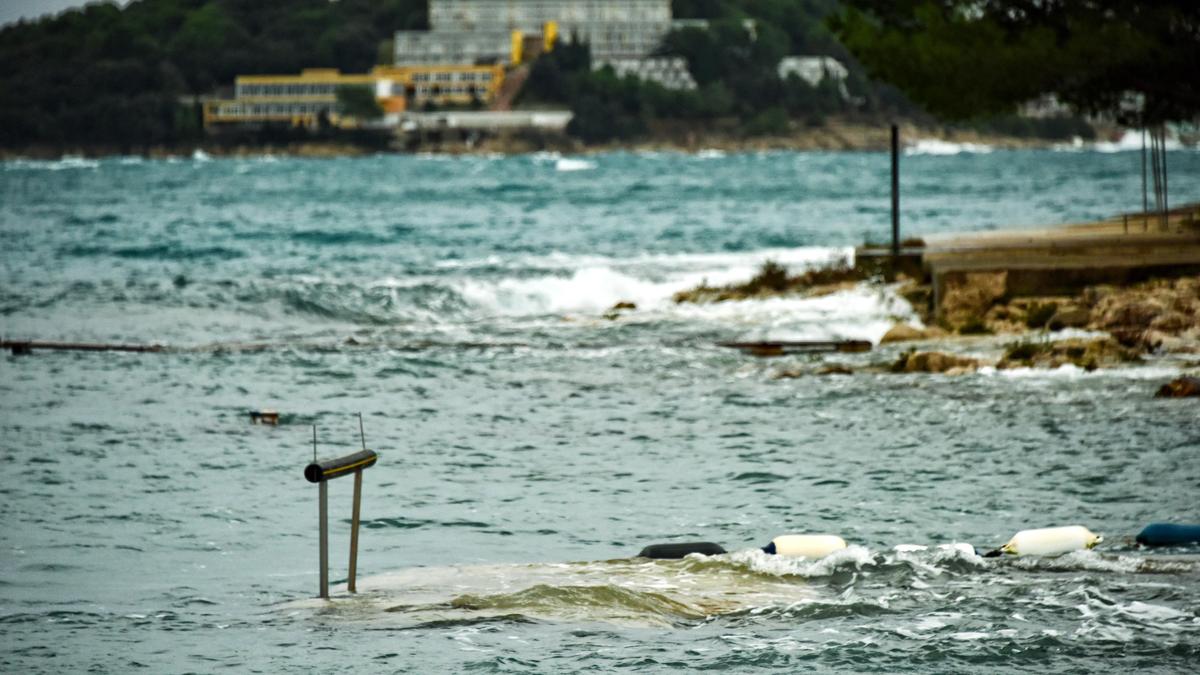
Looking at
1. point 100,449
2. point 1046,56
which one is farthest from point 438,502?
point 1046,56

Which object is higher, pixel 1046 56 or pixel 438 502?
pixel 1046 56

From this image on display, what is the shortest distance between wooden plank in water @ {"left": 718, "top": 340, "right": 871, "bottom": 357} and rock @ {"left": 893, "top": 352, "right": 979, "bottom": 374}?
6.50 feet

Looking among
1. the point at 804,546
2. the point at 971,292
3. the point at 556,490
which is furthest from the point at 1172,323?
the point at 804,546

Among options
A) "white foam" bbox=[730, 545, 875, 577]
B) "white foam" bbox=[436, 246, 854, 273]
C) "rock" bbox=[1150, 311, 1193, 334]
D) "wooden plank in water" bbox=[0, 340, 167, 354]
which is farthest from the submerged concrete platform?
"white foam" bbox=[730, 545, 875, 577]

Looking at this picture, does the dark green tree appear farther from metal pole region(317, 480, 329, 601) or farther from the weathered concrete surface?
metal pole region(317, 480, 329, 601)

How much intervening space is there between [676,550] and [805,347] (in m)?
11.0

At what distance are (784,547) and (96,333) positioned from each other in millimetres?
19153

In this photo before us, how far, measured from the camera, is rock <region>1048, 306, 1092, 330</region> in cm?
2119

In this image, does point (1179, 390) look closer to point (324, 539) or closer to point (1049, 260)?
point (1049, 260)

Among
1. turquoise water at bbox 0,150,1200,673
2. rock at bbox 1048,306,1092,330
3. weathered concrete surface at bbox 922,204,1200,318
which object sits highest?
weathered concrete surface at bbox 922,204,1200,318

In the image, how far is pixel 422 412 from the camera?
17.8 m

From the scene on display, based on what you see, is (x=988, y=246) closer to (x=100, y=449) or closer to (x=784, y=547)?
(x=100, y=449)

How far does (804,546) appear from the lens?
412 inches

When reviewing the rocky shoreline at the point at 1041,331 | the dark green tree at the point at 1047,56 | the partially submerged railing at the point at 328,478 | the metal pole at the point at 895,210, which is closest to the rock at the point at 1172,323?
the rocky shoreline at the point at 1041,331
